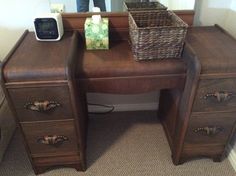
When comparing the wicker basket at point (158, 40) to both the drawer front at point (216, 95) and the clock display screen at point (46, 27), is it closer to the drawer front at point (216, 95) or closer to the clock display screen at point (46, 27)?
the drawer front at point (216, 95)

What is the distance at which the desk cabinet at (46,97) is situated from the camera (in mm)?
968

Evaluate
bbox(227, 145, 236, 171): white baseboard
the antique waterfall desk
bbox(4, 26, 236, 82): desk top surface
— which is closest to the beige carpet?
bbox(227, 145, 236, 171): white baseboard

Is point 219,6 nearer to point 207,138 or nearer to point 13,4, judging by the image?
point 207,138

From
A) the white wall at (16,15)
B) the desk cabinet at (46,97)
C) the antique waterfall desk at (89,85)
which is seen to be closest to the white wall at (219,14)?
the antique waterfall desk at (89,85)

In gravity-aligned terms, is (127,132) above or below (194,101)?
below

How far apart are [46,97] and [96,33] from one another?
0.43 metres

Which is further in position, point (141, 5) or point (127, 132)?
point (127, 132)

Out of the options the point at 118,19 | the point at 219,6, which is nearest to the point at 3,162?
the point at 118,19

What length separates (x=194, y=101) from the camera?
109cm

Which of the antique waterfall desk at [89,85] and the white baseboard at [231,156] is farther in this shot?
the white baseboard at [231,156]

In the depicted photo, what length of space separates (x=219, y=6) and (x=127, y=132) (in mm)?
1050

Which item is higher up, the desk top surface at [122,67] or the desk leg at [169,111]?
the desk top surface at [122,67]

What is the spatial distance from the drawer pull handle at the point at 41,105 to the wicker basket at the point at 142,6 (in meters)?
0.69

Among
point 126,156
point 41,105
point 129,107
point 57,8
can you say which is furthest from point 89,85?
point 129,107
